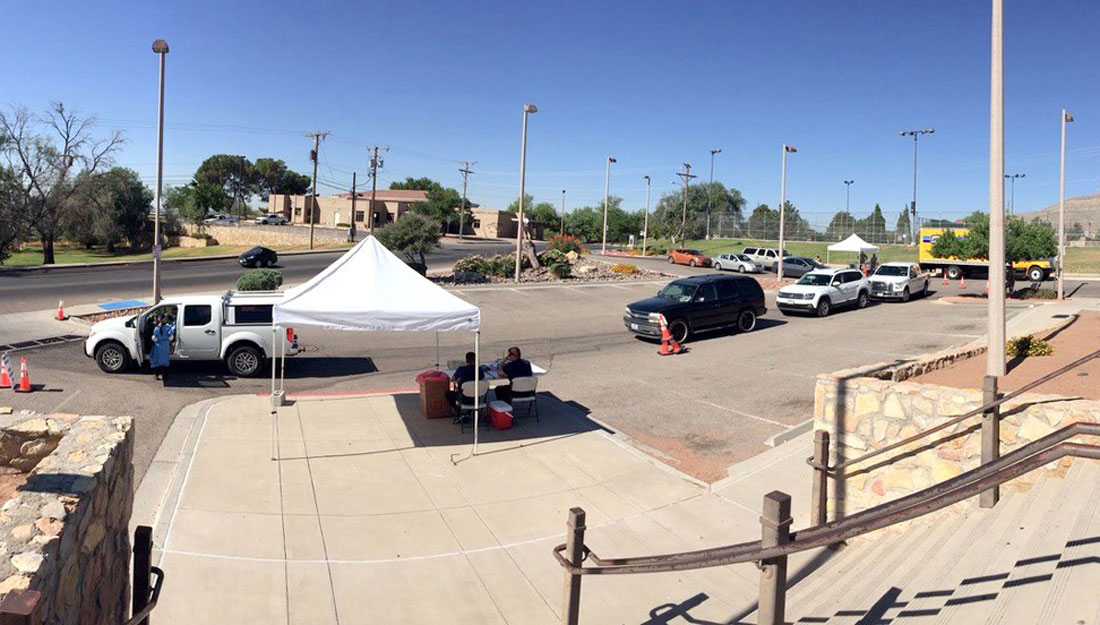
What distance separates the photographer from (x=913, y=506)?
11.6ft

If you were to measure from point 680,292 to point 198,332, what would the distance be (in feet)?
41.1

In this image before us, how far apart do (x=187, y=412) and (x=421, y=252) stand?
2264 centimetres

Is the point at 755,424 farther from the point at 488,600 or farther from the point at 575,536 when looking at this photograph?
the point at 575,536

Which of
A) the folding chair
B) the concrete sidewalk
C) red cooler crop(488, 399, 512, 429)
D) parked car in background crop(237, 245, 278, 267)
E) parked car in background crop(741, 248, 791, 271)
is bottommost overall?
the concrete sidewalk

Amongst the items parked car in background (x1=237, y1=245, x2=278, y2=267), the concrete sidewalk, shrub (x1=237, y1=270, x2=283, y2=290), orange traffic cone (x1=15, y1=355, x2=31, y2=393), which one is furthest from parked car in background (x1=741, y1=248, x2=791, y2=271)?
orange traffic cone (x1=15, y1=355, x2=31, y2=393)

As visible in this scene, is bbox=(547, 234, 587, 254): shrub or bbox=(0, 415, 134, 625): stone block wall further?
bbox=(547, 234, 587, 254): shrub

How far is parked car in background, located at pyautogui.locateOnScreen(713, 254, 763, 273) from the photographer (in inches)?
1794

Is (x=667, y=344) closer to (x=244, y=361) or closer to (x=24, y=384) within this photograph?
(x=244, y=361)

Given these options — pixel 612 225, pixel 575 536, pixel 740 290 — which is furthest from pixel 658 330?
pixel 612 225

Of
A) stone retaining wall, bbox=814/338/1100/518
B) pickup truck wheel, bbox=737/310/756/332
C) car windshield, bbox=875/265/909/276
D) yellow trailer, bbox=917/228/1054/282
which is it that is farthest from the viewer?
yellow trailer, bbox=917/228/1054/282

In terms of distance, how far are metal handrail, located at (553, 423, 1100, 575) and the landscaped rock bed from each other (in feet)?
96.6

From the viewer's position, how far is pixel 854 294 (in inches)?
1081

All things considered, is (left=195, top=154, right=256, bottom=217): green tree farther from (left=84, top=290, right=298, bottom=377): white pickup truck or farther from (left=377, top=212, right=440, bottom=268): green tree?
(left=84, top=290, right=298, bottom=377): white pickup truck

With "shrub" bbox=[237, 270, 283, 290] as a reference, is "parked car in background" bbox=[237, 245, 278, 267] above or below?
above
